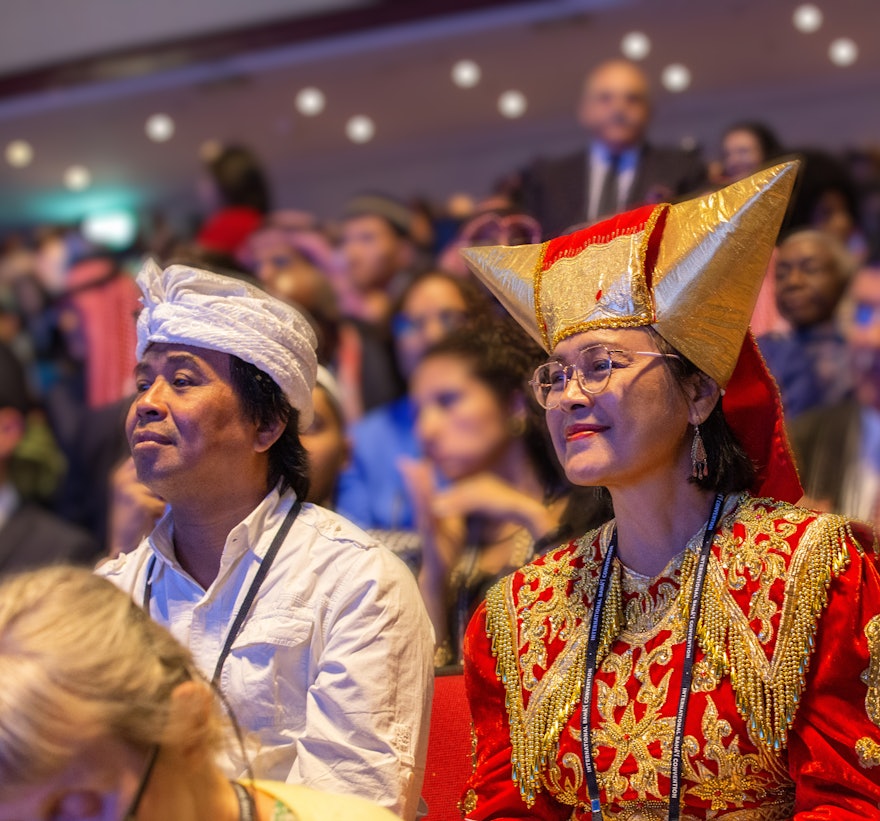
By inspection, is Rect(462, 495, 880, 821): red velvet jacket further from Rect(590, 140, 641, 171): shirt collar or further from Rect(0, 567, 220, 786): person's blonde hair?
Rect(590, 140, 641, 171): shirt collar

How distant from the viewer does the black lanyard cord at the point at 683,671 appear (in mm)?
2242

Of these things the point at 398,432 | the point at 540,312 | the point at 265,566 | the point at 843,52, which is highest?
the point at 843,52

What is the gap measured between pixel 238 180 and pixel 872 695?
543 cm

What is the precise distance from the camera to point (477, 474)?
386cm

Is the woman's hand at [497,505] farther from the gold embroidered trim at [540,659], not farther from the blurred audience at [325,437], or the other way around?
the gold embroidered trim at [540,659]

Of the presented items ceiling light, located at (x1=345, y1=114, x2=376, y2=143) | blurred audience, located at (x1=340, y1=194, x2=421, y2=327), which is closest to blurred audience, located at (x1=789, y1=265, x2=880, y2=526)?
blurred audience, located at (x1=340, y1=194, x2=421, y2=327)

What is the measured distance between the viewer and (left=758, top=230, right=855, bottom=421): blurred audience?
4.64 meters

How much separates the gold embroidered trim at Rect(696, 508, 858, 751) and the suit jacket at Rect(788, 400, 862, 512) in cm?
204

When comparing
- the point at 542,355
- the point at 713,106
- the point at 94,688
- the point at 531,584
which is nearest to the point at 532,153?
the point at 713,106

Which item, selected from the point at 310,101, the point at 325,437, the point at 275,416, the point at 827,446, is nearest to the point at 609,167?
the point at 827,446

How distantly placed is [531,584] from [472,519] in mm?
1138

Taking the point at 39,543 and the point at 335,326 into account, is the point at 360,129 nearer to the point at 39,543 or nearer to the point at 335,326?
the point at 335,326

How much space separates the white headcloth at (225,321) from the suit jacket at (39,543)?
6.63 ft

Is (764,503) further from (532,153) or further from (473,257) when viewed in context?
(532,153)
